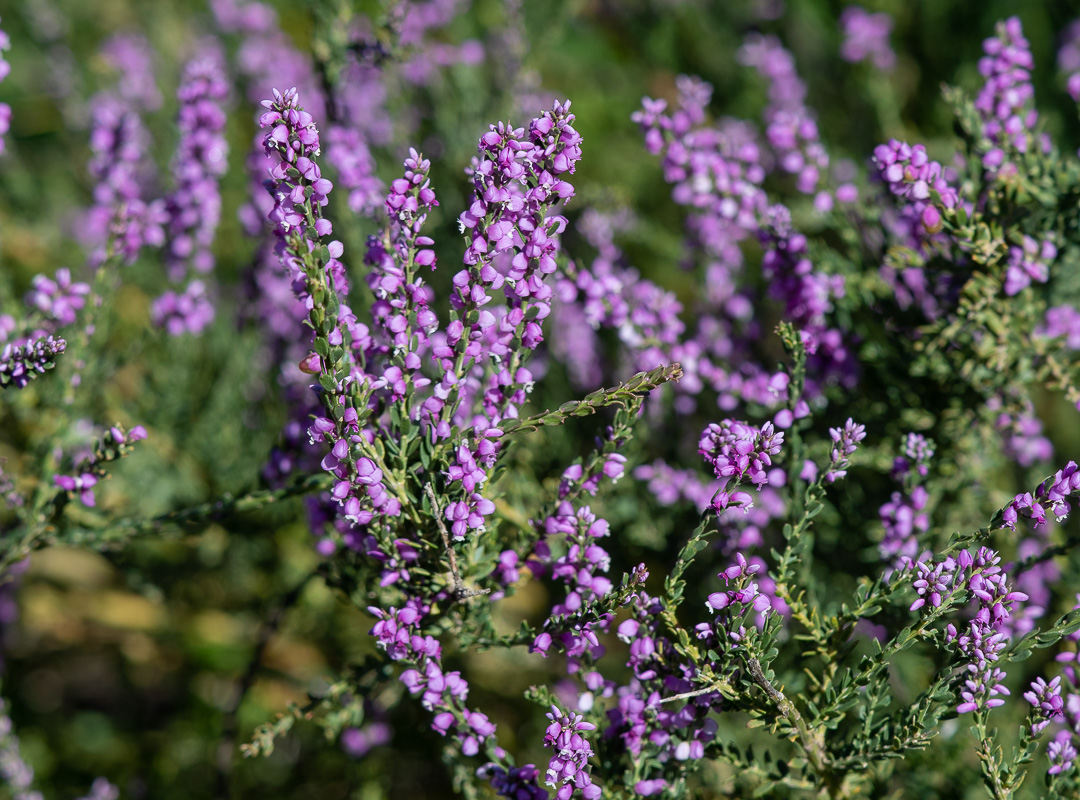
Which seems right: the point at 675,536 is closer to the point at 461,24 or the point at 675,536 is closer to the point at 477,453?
the point at 477,453

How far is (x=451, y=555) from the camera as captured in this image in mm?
1094

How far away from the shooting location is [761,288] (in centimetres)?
207

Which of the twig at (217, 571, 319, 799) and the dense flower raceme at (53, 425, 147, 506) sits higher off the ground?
the dense flower raceme at (53, 425, 147, 506)

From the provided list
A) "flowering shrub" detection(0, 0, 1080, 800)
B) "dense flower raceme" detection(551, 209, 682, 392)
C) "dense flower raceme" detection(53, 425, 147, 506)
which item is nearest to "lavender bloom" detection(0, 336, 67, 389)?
"flowering shrub" detection(0, 0, 1080, 800)

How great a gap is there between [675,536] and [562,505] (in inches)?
23.0

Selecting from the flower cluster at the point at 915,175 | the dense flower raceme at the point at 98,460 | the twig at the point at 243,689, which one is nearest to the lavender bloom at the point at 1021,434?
the flower cluster at the point at 915,175

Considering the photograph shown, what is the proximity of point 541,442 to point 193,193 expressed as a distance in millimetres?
856

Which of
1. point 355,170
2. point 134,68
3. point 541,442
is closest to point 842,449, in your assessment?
point 541,442

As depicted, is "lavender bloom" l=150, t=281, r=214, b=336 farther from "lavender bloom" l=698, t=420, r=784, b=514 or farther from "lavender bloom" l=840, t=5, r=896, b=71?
"lavender bloom" l=840, t=5, r=896, b=71

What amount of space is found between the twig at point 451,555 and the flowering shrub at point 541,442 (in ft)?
0.05

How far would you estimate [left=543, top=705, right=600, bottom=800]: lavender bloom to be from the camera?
3.53 feet

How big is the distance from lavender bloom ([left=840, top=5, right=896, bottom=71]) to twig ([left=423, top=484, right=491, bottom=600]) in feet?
6.78

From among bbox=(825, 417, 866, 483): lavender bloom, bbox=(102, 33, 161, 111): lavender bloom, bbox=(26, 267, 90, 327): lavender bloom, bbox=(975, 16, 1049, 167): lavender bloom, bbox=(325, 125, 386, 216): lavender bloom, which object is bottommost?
bbox=(825, 417, 866, 483): lavender bloom

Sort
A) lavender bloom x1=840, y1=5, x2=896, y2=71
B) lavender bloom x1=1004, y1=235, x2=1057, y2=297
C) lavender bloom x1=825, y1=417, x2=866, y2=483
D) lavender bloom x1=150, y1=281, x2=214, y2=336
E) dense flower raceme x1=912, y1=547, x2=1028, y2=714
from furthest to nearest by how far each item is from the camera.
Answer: lavender bloom x1=840, y1=5, x2=896, y2=71 < lavender bloom x1=150, y1=281, x2=214, y2=336 < lavender bloom x1=1004, y1=235, x2=1057, y2=297 < lavender bloom x1=825, y1=417, x2=866, y2=483 < dense flower raceme x1=912, y1=547, x2=1028, y2=714
